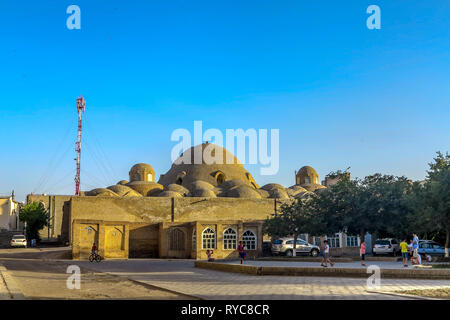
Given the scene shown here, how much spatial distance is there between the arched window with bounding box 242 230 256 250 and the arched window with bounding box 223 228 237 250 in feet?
2.11

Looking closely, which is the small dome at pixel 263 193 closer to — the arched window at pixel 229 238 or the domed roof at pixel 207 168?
the domed roof at pixel 207 168

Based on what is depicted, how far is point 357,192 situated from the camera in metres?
30.6

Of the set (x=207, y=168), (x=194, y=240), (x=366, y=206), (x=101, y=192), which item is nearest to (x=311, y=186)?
(x=207, y=168)

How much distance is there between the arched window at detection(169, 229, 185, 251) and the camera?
35803mm

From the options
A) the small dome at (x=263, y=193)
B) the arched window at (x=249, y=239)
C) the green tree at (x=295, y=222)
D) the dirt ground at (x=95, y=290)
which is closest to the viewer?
the dirt ground at (x=95, y=290)

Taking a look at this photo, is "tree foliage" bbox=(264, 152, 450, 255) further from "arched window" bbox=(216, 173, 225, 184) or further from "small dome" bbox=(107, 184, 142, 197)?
"arched window" bbox=(216, 173, 225, 184)

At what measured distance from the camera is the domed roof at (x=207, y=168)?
6194 cm

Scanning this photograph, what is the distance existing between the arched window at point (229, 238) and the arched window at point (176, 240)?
3.28m

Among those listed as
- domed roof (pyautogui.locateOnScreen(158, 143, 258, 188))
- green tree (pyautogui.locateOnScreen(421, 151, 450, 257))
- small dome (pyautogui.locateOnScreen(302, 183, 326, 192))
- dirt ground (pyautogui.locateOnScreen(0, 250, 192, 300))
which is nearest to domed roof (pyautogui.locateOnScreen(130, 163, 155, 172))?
domed roof (pyautogui.locateOnScreen(158, 143, 258, 188))

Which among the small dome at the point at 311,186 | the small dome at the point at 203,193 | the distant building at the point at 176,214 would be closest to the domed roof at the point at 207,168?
the distant building at the point at 176,214
